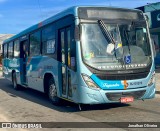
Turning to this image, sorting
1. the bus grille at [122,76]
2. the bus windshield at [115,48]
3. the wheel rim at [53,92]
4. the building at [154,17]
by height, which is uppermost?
the building at [154,17]

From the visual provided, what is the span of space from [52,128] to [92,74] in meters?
1.99

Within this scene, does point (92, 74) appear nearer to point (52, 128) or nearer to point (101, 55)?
point (101, 55)

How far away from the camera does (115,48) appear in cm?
914

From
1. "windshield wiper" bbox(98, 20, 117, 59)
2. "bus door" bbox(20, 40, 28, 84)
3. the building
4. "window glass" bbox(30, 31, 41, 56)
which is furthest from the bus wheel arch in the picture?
the building

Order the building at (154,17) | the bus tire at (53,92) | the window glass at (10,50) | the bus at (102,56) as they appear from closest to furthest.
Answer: the bus at (102,56) < the bus tire at (53,92) < the window glass at (10,50) < the building at (154,17)

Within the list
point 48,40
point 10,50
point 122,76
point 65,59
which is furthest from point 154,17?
point 122,76

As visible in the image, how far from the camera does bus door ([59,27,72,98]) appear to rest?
964 centimetres

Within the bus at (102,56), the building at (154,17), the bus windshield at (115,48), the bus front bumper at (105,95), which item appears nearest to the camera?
the bus front bumper at (105,95)

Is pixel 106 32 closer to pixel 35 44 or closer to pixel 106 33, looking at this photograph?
pixel 106 33

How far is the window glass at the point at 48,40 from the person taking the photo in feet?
36.2

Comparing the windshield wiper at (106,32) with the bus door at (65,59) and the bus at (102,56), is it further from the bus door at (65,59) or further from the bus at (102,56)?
the bus door at (65,59)

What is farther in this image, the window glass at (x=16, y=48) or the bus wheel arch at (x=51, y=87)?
the window glass at (x=16, y=48)

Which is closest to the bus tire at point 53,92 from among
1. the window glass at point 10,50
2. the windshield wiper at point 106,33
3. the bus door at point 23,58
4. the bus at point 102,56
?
the bus at point 102,56

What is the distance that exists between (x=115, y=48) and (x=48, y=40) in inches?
128
